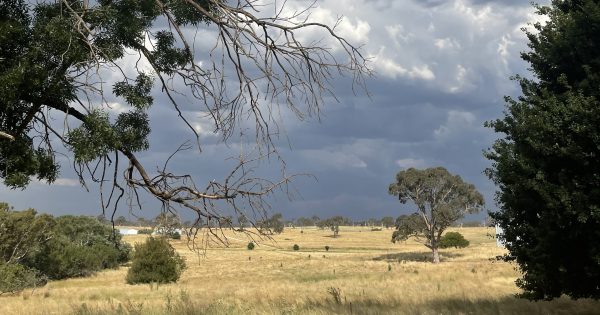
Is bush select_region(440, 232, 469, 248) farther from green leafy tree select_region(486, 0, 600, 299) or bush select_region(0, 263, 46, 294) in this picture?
green leafy tree select_region(486, 0, 600, 299)

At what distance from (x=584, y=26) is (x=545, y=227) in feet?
15.9

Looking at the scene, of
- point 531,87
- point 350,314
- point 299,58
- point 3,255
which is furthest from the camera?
point 3,255

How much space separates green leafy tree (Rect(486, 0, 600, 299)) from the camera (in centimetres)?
1119

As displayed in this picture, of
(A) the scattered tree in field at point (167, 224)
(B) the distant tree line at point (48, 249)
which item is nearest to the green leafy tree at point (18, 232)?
(B) the distant tree line at point (48, 249)

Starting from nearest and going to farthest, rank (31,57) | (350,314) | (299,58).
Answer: (299,58) < (31,57) < (350,314)

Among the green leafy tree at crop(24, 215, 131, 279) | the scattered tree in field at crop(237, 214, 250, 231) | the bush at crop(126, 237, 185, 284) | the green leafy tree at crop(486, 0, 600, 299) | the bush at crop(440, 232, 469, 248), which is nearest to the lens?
the scattered tree in field at crop(237, 214, 250, 231)

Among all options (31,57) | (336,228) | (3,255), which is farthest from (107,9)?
(336,228)

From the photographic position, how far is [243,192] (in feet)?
17.7

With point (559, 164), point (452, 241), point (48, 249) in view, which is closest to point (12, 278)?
point (48, 249)

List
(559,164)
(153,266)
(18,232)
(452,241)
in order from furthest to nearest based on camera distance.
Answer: (452,241)
(153,266)
(18,232)
(559,164)

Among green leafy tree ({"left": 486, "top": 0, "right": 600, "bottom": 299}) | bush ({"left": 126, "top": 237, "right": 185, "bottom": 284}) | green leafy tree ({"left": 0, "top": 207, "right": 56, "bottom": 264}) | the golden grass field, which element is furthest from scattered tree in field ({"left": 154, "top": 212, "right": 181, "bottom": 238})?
bush ({"left": 126, "top": 237, "right": 185, "bottom": 284})

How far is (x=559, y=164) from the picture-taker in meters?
12.1

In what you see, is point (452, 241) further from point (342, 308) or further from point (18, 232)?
point (342, 308)

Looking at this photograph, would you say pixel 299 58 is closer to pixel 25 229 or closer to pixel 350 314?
pixel 350 314
